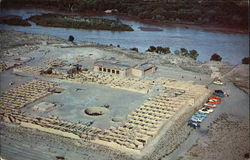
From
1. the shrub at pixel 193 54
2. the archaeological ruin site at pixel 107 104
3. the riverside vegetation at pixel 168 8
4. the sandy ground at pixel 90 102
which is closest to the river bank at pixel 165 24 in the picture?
the riverside vegetation at pixel 168 8

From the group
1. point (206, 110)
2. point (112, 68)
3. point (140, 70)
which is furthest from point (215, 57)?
point (206, 110)

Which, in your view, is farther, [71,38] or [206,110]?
[71,38]

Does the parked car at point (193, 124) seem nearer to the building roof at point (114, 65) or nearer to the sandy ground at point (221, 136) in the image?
the sandy ground at point (221, 136)

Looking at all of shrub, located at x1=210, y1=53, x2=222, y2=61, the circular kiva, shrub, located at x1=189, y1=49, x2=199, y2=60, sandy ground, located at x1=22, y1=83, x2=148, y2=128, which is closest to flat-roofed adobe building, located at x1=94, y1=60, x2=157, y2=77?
sandy ground, located at x1=22, y1=83, x2=148, y2=128

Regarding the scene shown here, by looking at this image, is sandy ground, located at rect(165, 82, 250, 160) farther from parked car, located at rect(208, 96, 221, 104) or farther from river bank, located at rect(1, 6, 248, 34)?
river bank, located at rect(1, 6, 248, 34)

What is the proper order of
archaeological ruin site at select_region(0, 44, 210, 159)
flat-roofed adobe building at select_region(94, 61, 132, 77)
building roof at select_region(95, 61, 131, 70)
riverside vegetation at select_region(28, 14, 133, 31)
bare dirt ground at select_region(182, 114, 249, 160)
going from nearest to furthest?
1. bare dirt ground at select_region(182, 114, 249, 160)
2. archaeological ruin site at select_region(0, 44, 210, 159)
3. flat-roofed adobe building at select_region(94, 61, 132, 77)
4. building roof at select_region(95, 61, 131, 70)
5. riverside vegetation at select_region(28, 14, 133, 31)

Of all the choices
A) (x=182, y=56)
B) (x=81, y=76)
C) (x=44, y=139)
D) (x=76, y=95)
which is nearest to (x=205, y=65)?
(x=182, y=56)

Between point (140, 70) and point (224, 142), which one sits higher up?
point (140, 70)

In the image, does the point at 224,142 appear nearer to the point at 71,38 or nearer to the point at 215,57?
the point at 215,57
